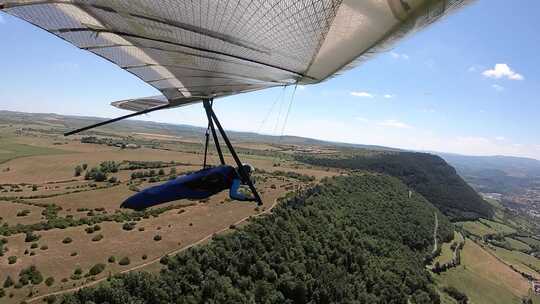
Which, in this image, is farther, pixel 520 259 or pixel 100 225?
pixel 520 259

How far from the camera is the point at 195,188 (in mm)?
12805

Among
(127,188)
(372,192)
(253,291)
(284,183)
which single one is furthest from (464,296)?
(127,188)

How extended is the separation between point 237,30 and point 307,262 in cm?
7860

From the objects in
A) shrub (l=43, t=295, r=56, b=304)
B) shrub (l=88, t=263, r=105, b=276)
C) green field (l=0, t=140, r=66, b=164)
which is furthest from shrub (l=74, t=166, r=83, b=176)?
shrub (l=43, t=295, r=56, b=304)

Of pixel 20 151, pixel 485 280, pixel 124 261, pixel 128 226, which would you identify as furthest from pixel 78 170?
pixel 485 280

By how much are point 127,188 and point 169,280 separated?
5537 cm

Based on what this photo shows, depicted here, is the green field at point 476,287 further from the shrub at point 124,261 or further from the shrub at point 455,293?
the shrub at point 124,261

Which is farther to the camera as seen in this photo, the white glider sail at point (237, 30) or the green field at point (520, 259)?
the green field at point (520, 259)

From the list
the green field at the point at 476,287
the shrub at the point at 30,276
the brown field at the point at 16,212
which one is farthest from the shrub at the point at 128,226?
the green field at the point at 476,287

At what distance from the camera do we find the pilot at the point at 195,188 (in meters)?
12.4

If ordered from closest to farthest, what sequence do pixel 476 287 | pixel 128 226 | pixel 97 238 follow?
pixel 97 238, pixel 128 226, pixel 476 287

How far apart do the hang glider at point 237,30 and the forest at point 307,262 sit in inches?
1901

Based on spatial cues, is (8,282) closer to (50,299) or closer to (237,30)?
(50,299)

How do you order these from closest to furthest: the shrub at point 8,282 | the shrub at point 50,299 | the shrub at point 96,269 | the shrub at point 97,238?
the shrub at point 50,299, the shrub at point 8,282, the shrub at point 96,269, the shrub at point 97,238
